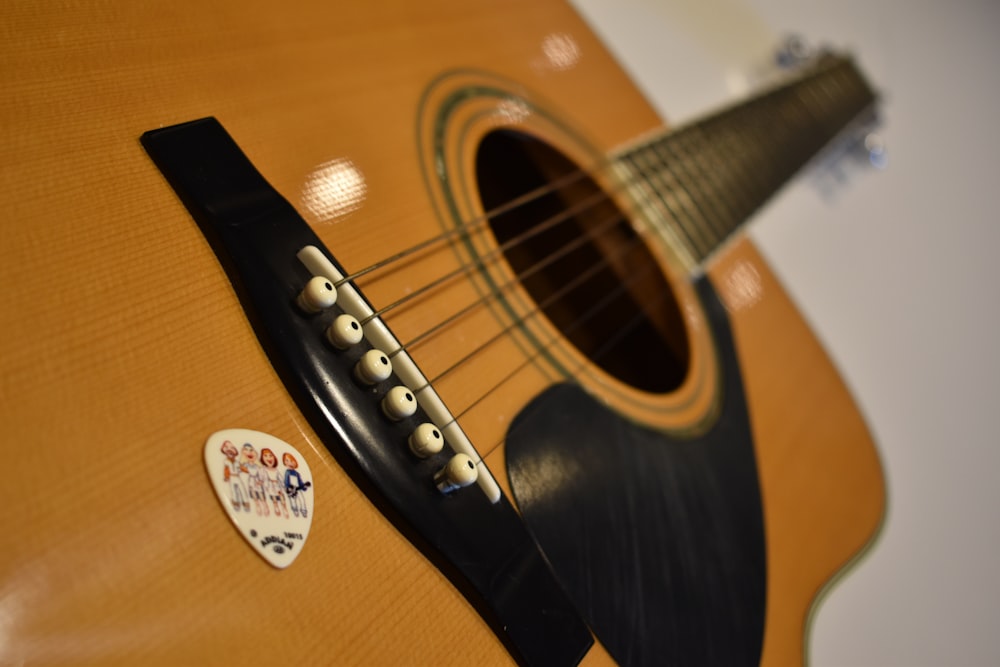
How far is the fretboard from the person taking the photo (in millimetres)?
791

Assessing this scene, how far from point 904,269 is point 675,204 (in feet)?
2.46

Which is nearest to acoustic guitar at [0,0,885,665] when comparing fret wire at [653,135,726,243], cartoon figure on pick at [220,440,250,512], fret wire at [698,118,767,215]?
cartoon figure on pick at [220,440,250,512]

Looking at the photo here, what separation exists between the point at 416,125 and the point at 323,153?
12cm

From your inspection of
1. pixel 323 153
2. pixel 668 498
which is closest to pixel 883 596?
pixel 668 498

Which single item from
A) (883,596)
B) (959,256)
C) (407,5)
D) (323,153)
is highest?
(407,5)

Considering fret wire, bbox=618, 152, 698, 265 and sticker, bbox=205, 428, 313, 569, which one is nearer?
sticker, bbox=205, 428, 313, 569

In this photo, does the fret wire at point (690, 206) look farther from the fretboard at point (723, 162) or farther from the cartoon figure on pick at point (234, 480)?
the cartoon figure on pick at point (234, 480)

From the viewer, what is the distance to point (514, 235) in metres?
0.78

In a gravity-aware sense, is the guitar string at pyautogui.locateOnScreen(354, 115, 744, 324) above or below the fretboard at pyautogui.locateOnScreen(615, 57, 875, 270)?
above

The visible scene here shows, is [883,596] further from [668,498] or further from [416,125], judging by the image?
[416,125]

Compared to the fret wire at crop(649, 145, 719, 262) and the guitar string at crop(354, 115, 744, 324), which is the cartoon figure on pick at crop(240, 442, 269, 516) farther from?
the fret wire at crop(649, 145, 719, 262)

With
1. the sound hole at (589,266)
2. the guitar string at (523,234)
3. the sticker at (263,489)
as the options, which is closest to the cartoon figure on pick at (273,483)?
the sticker at (263,489)

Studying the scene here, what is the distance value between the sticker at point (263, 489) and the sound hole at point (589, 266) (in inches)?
18.3

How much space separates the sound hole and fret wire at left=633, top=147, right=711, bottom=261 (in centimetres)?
6
